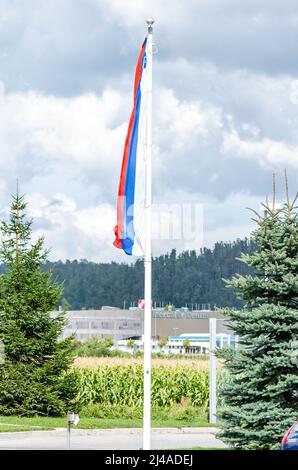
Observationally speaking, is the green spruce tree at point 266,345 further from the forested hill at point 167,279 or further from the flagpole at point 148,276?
the forested hill at point 167,279

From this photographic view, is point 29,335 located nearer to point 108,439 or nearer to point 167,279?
point 108,439

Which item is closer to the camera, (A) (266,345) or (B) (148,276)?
(B) (148,276)

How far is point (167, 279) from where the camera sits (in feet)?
449

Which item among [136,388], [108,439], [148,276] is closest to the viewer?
[148,276]

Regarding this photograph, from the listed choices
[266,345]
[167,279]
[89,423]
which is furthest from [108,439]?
[167,279]

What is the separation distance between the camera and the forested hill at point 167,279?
441 ft

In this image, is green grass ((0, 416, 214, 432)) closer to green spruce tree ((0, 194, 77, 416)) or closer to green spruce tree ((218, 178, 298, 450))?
green spruce tree ((0, 194, 77, 416))

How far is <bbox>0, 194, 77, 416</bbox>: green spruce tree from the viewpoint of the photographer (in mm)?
27016

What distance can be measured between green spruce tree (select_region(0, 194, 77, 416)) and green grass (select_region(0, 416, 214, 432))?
28.8 inches

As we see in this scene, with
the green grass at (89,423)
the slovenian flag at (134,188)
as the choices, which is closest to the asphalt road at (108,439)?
the green grass at (89,423)

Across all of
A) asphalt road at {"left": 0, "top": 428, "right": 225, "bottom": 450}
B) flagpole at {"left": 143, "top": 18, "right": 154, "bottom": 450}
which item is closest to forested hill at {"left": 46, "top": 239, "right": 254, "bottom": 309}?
asphalt road at {"left": 0, "top": 428, "right": 225, "bottom": 450}

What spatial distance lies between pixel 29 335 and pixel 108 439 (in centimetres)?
565

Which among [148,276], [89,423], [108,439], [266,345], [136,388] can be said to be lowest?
[108,439]

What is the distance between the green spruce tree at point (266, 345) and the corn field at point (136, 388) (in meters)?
15.1
